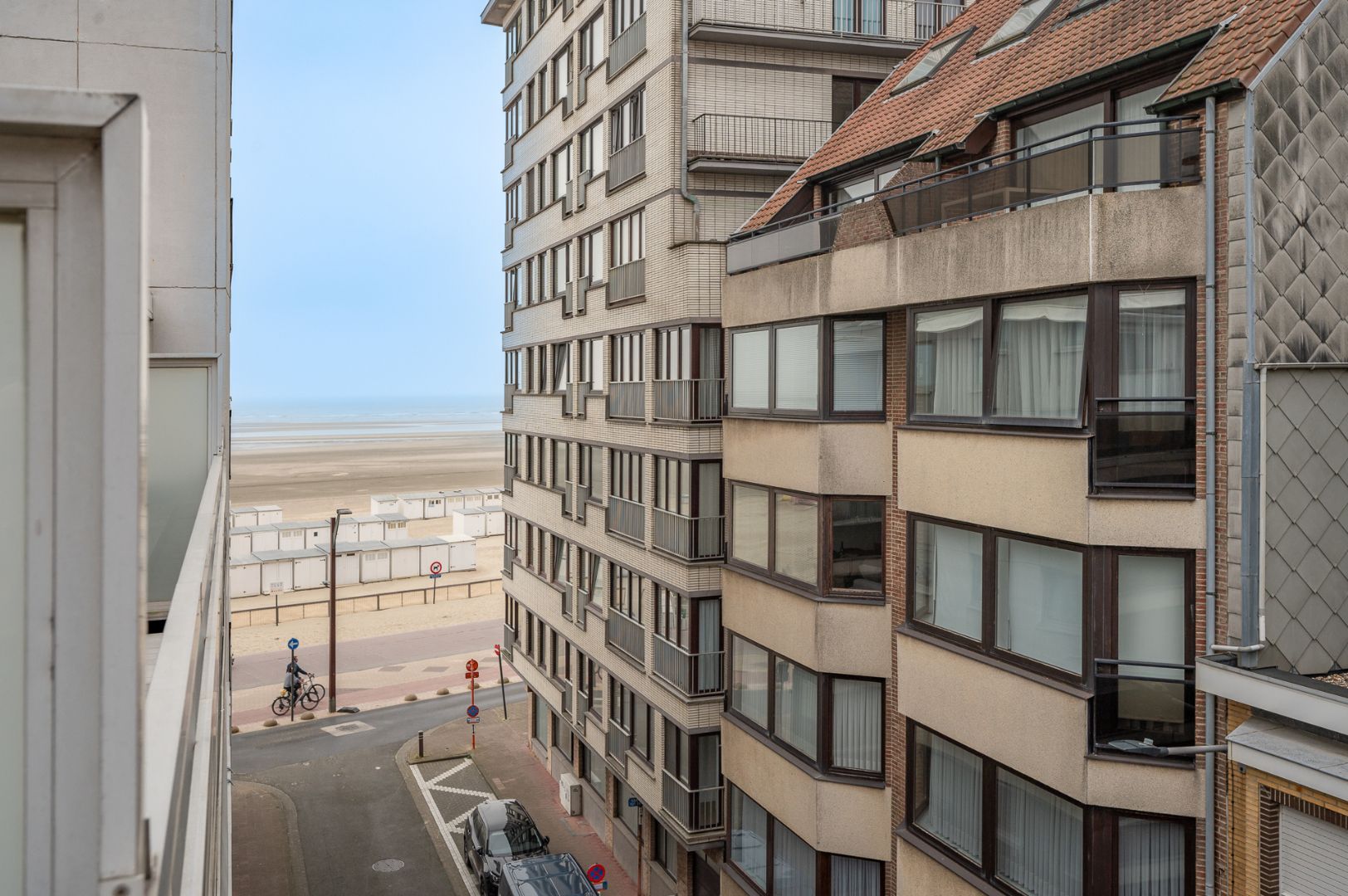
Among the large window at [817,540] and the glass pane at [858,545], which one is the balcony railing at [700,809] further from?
the glass pane at [858,545]

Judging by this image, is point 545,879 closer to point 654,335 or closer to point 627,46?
point 654,335

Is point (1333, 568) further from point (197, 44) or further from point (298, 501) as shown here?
point (298, 501)

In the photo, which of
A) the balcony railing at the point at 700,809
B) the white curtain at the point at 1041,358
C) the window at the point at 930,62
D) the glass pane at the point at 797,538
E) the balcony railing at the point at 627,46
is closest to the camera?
the white curtain at the point at 1041,358

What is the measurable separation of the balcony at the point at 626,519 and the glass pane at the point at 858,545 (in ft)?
27.1

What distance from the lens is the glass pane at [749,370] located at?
17219 mm

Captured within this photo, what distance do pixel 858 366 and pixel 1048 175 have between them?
164 inches

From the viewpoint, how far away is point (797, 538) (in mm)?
16141

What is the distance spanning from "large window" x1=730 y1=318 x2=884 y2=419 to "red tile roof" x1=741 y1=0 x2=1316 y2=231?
2.80 meters

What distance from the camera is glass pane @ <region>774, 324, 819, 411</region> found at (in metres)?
15.7

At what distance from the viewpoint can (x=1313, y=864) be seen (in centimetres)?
924

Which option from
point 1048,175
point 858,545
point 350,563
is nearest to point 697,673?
point 858,545

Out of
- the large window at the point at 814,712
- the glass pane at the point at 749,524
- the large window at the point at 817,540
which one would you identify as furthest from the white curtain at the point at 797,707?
the glass pane at the point at 749,524

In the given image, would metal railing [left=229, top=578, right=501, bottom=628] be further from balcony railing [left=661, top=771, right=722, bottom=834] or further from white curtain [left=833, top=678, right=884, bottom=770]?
white curtain [left=833, top=678, right=884, bottom=770]

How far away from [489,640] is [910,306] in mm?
36840
